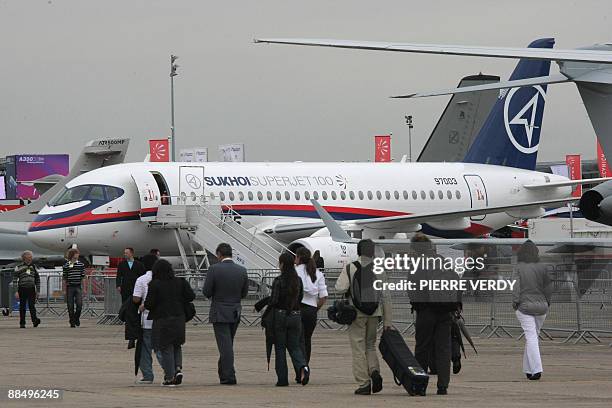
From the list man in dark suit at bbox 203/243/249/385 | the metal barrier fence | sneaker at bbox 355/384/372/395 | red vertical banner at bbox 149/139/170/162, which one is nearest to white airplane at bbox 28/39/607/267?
the metal barrier fence

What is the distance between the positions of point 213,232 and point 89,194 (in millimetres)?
3617

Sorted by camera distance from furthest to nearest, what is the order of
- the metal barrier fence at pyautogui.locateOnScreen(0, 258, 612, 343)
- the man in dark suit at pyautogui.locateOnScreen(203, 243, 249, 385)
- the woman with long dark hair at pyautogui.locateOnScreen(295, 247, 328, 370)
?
the metal barrier fence at pyautogui.locateOnScreen(0, 258, 612, 343) → the woman with long dark hair at pyautogui.locateOnScreen(295, 247, 328, 370) → the man in dark suit at pyautogui.locateOnScreen(203, 243, 249, 385)

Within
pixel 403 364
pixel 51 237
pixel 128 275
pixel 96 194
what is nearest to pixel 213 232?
pixel 96 194

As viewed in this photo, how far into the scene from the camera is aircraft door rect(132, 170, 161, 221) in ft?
121

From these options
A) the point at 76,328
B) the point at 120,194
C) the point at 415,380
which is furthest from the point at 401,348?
the point at 120,194

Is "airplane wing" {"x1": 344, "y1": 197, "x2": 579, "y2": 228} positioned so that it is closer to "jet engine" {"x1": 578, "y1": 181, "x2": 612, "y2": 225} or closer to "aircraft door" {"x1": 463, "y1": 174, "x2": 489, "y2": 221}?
"aircraft door" {"x1": 463, "y1": 174, "x2": 489, "y2": 221}

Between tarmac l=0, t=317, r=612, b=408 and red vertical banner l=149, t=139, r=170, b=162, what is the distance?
138 ft

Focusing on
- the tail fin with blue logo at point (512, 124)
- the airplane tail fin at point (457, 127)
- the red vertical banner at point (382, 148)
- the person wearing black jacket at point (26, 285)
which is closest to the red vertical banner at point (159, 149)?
the red vertical banner at point (382, 148)

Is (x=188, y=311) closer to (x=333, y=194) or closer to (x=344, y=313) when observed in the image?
(x=344, y=313)

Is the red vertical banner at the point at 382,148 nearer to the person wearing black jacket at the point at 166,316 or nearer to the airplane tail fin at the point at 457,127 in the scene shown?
the airplane tail fin at the point at 457,127

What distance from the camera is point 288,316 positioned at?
54.9 feet

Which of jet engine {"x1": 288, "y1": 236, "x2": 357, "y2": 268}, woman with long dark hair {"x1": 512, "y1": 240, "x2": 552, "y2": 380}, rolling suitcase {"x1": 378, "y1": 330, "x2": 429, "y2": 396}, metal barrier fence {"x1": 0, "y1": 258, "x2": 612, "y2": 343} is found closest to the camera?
rolling suitcase {"x1": 378, "y1": 330, "x2": 429, "y2": 396}

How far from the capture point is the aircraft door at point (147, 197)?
1454 inches

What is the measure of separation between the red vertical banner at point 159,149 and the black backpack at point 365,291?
2062 inches
